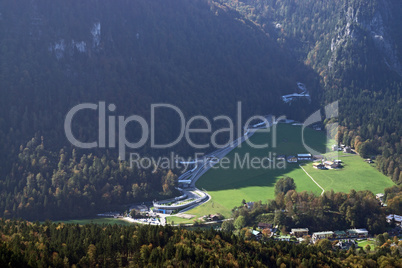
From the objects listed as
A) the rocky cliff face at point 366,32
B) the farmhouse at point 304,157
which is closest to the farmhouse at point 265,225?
the farmhouse at point 304,157

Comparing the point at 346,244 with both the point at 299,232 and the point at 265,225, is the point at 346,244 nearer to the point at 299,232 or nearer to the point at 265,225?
the point at 299,232

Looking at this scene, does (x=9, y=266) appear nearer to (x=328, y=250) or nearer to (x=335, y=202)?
(x=328, y=250)

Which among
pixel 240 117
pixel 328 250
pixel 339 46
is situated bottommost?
pixel 328 250

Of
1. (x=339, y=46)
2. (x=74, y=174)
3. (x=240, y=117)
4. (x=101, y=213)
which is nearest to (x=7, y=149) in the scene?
(x=74, y=174)

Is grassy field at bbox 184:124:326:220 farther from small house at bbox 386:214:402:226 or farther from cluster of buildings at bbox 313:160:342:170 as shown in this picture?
small house at bbox 386:214:402:226

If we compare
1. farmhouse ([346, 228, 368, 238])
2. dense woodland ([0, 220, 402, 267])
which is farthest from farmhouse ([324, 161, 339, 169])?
dense woodland ([0, 220, 402, 267])

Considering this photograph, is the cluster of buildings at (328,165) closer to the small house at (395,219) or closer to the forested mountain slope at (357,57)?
the forested mountain slope at (357,57)

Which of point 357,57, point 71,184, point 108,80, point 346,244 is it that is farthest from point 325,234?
point 357,57
